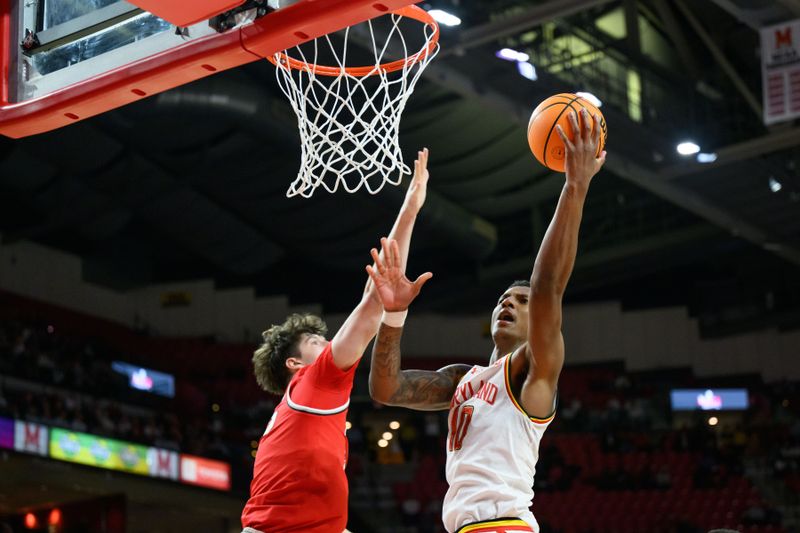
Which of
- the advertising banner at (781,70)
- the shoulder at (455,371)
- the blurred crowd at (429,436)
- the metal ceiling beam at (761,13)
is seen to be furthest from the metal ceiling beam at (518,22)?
the shoulder at (455,371)

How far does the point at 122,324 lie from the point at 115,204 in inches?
174

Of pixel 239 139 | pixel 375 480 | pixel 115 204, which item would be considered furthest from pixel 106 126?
pixel 375 480

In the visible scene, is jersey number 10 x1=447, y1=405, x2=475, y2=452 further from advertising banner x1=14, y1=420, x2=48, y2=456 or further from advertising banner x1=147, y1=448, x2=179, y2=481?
advertising banner x1=147, y1=448, x2=179, y2=481

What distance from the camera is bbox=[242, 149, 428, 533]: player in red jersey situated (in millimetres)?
4109

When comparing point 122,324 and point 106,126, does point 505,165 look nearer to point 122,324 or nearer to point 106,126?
point 106,126

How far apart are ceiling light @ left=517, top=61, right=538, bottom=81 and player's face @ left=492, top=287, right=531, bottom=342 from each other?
34.6ft

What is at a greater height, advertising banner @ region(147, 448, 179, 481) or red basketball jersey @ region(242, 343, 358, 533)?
advertising banner @ region(147, 448, 179, 481)

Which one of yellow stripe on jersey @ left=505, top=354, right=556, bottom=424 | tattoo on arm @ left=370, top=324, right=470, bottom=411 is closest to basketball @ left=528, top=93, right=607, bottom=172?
yellow stripe on jersey @ left=505, top=354, right=556, bottom=424

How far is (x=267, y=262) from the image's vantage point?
24266 millimetres

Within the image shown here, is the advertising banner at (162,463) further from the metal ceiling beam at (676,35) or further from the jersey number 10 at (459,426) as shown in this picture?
the jersey number 10 at (459,426)

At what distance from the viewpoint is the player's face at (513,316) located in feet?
14.5

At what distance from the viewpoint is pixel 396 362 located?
4.40 metres

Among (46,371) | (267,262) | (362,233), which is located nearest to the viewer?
(46,371)

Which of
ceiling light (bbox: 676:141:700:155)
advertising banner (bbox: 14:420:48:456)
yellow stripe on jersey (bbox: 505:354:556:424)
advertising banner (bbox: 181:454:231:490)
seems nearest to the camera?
yellow stripe on jersey (bbox: 505:354:556:424)
